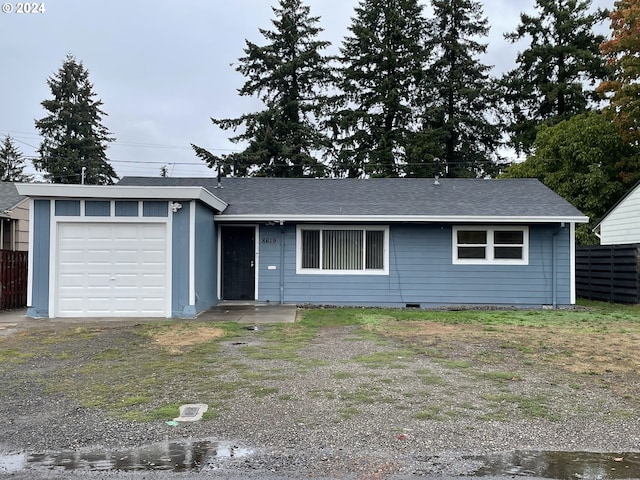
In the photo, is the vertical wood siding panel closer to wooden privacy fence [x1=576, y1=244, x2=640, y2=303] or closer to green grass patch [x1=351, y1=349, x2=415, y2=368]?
green grass patch [x1=351, y1=349, x2=415, y2=368]

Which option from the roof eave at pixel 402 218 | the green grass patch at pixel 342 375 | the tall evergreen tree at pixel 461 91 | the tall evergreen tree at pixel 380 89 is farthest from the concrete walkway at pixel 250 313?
the tall evergreen tree at pixel 461 91

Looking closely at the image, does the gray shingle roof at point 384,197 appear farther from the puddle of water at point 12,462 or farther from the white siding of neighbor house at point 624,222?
the puddle of water at point 12,462

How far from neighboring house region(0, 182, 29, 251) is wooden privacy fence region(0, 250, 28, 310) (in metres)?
3.50

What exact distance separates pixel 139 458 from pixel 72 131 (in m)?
42.4

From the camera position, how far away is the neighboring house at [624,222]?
17953 mm

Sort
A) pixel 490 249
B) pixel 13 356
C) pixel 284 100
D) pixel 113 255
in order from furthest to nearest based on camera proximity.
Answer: pixel 284 100 < pixel 490 249 < pixel 113 255 < pixel 13 356

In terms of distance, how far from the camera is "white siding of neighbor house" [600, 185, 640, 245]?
18.0 metres

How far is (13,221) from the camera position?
56.0 ft

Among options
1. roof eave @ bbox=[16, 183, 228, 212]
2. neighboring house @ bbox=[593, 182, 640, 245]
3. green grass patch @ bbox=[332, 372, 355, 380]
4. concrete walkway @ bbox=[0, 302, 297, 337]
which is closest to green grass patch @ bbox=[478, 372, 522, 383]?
green grass patch @ bbox=[332, 372, 355, 380]

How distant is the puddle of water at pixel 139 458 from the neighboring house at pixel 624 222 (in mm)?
18260

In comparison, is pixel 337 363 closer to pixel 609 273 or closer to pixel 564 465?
pixel 564 465

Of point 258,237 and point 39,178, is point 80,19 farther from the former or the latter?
point 39,178

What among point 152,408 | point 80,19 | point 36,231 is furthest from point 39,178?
point 152,408

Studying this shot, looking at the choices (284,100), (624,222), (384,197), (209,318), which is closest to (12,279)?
(209,318)
